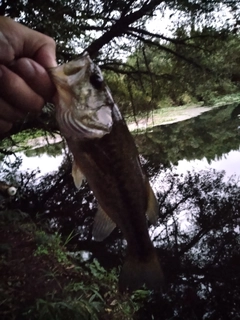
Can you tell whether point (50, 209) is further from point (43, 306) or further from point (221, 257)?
point (43, 306)

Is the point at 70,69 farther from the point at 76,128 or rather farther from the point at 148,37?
the point at 148,37

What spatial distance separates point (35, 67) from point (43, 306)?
171 cm

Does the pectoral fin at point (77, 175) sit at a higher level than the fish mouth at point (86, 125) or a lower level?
lower

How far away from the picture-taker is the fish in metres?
1.09

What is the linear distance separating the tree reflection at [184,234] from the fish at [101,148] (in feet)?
6.28

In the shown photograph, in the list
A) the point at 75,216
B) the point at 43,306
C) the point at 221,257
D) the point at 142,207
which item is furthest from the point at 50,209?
the point at 142,207

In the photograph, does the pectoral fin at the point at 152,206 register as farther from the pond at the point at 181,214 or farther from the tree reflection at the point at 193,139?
the tree reflection at the point at 193,139

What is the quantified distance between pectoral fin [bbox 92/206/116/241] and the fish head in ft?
0.76

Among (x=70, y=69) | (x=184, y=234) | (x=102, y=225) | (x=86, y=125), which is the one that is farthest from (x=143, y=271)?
(x=184, y=234)

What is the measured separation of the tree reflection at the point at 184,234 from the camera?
3096 mm

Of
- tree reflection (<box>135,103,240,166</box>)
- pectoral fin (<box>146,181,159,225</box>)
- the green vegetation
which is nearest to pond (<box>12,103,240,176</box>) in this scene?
tree reflection (<box>135,103,240,166</box>)

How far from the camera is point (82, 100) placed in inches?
44.6

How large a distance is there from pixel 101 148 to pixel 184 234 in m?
3.14

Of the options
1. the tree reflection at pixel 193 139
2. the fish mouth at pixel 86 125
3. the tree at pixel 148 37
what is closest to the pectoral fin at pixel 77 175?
the fish mouth at pixel 86 125
